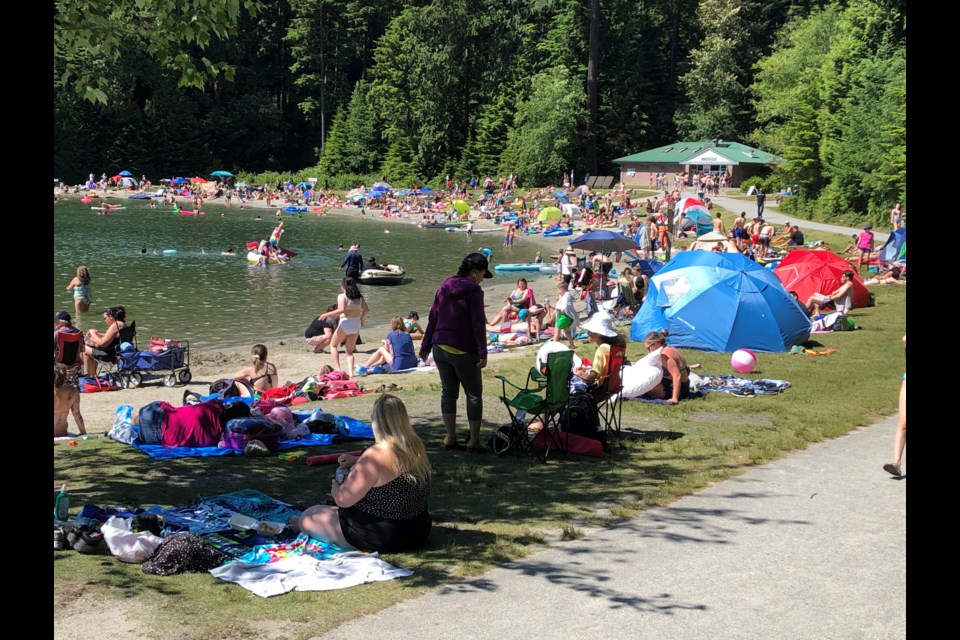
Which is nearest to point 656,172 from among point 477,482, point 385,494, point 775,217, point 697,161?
point 697,161

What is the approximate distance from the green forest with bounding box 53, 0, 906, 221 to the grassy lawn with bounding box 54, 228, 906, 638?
24.7 meters

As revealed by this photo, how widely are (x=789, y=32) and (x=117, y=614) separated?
59473 millimetres

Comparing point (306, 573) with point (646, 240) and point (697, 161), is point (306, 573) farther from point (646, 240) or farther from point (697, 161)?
point (697, 161)

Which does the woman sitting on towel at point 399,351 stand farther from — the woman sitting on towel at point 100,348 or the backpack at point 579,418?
the backpack at point 579,418

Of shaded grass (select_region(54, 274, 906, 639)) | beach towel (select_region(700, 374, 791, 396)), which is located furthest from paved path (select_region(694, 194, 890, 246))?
shaded grass (select_region(54, 274, 906, 639))

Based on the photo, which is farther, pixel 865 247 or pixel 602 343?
pixel 865 247

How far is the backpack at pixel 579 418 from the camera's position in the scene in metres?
8.74

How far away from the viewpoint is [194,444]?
8844mm

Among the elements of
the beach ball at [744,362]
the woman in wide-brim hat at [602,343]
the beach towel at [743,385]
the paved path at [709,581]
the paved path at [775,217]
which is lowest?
the paved path at [709,581]

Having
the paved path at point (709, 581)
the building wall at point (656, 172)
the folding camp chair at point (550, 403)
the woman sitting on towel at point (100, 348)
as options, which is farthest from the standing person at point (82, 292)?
the building wall at point (656, 172)

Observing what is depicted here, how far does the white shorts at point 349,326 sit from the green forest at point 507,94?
76.3ft

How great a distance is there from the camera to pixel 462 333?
824 centimetres

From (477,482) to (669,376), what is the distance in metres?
4.01
